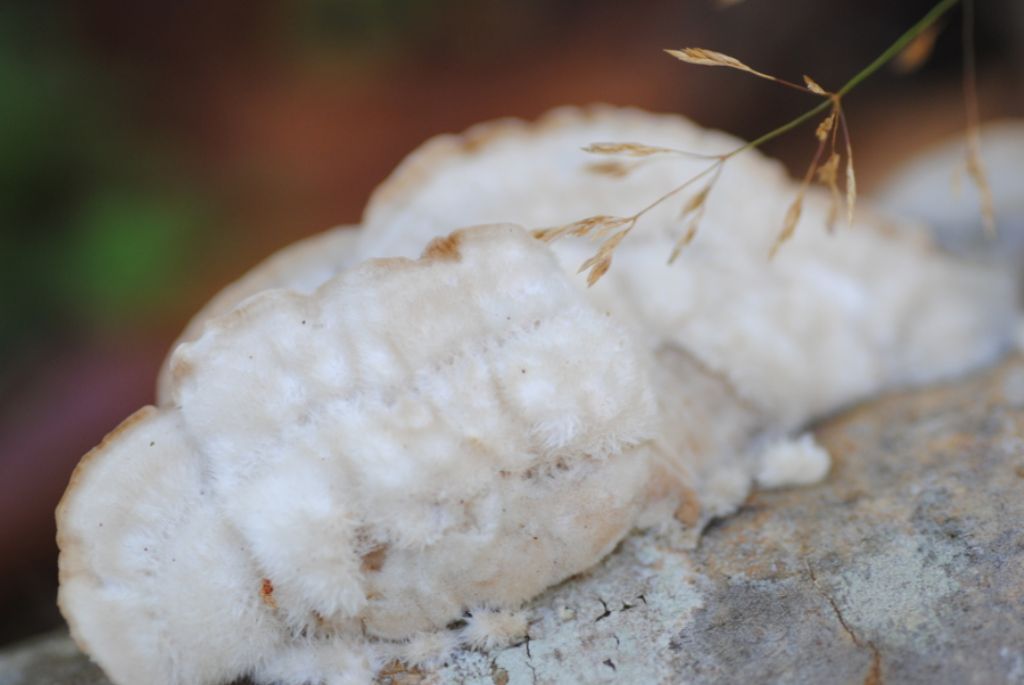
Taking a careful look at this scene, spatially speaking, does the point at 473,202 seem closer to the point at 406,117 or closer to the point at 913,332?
the point at 913,332

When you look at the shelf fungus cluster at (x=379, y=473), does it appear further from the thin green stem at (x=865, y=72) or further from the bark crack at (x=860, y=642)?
the thin green stem at (x=865, y=72)

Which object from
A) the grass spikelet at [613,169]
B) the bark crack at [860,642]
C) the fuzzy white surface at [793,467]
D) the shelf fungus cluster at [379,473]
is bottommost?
the bark crack at [860,642]

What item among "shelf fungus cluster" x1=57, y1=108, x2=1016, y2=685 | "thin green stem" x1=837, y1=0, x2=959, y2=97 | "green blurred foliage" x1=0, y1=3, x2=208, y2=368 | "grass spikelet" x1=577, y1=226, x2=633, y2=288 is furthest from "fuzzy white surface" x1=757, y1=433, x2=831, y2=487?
"green blurred foliage" x1=0, y1=3, x2=208, y2=368

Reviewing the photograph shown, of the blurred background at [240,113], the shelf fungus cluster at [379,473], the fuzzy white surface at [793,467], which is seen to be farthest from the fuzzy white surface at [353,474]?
the blurred background at [240,113]

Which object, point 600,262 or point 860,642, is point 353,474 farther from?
point 860,642

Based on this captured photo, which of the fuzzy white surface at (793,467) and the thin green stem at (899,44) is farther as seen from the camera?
the fuzzy white surface at (793,467)

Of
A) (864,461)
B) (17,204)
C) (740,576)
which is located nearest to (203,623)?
(740,576)

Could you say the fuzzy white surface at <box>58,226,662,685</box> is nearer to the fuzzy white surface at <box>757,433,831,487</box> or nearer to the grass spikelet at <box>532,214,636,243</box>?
the grass spikelet at <box>532,214,636,243</box>

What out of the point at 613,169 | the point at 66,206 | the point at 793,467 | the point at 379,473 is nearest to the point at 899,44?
the point at 613,169

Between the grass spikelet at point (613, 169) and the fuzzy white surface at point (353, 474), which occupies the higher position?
the grass spikelet at point (613, 169)
